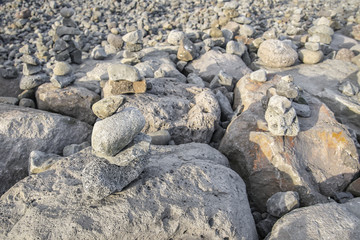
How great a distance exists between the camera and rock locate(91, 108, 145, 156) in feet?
9.12

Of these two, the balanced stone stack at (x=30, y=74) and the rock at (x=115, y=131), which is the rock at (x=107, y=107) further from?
the balanced stone stack at (x=30, y=74)

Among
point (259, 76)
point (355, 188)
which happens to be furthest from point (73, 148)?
point (355, 188)

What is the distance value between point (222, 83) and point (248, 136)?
2301 millimetres

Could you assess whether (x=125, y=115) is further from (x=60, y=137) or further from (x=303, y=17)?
(x=303, y=17)

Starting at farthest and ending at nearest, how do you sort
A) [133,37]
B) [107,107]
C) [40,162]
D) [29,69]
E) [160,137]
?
1. [133,37]
2. [29,69]
3. [160,137]
4. [40,162]
5. [107,107]

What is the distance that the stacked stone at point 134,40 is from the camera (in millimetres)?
6980

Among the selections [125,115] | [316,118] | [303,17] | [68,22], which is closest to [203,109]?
[316,118]

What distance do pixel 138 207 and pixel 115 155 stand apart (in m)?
0.60

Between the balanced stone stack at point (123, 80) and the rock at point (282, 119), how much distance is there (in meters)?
2.18

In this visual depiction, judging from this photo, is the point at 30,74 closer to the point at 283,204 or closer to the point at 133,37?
the point at 133,37

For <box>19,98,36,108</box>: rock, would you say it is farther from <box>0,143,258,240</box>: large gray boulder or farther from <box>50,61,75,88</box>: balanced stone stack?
<box>0,143,258,240</box>: large gray boulder

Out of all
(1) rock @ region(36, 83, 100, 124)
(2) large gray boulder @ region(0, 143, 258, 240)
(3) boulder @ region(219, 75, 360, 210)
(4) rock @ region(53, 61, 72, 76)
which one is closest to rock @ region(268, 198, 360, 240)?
(2) large gray boulder @ region(0, 143, 258, 240)

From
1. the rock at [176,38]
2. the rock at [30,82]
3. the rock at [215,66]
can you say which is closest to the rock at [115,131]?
the rock at [30,82]

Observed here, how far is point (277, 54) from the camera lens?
7.49 m
